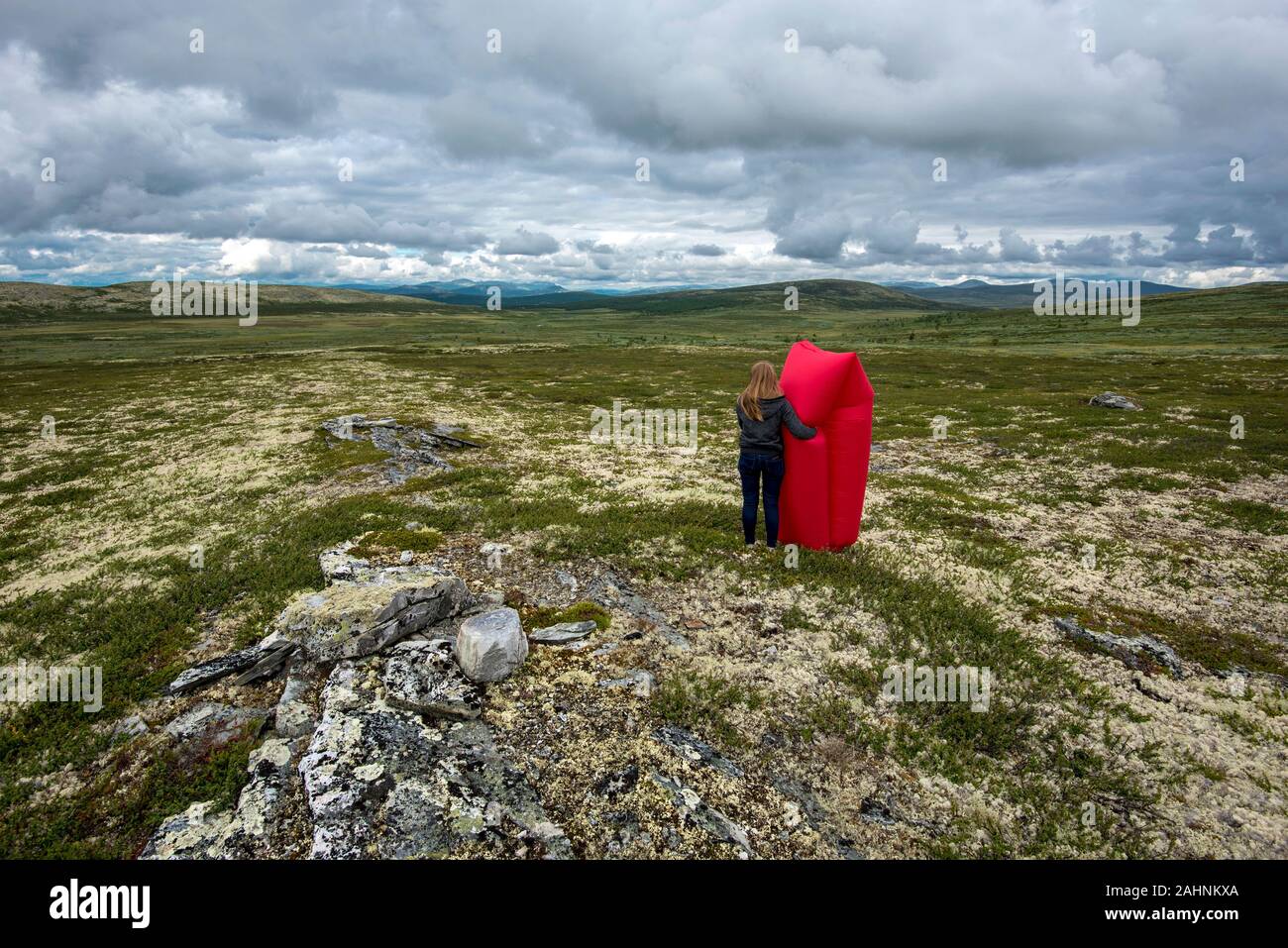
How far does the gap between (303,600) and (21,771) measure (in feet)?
11.7

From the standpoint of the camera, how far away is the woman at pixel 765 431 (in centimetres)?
1158

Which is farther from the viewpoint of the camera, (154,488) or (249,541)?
(154,488)

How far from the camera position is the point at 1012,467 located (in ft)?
71.1

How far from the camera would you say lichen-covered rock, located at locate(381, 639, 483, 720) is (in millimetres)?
7574

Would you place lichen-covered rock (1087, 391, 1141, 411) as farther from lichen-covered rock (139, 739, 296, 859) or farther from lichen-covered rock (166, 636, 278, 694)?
lichen-covered rock (139, 739, 296, 859)

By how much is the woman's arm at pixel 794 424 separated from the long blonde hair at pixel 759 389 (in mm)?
320

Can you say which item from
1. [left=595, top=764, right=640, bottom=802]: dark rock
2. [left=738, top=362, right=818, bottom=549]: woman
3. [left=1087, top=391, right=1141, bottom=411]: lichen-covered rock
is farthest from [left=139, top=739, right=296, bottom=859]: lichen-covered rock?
[left=1087, top=391, right=1141, bottom=411]: lichen-covered rock

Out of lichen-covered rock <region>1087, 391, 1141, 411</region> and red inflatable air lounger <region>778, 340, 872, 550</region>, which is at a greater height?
lichen-covered rock <region>1087, 391, 1141, 411</region>

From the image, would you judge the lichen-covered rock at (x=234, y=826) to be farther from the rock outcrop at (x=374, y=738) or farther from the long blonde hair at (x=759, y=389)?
the long blonde hair at (x=759, y=389)

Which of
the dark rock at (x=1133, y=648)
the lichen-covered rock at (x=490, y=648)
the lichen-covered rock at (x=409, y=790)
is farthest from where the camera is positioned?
the dark rock at (x=1133, y=648)

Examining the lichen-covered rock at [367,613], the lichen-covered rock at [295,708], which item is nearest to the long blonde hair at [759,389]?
the lichen-covered rock at [367,613]
